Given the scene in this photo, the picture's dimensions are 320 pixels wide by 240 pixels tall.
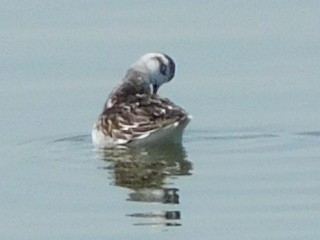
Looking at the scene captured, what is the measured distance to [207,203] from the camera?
10.4 metres

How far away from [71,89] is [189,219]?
4.60 metres

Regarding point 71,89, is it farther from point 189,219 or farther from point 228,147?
point 189,219

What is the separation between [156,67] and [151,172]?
2.53 meters

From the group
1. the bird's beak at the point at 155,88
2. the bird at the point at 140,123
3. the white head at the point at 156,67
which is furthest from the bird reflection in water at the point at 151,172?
the bird's beak at the point at 155,88

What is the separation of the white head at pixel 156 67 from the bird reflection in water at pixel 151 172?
5.24 feet

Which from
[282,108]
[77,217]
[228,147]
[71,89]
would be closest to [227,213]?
[77,217]

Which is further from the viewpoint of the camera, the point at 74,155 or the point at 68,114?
the point at 68,114

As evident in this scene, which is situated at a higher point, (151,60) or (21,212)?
(151,60)

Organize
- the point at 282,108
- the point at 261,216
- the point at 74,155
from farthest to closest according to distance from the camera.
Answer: the point at 282,108, the point at 74,155, the point at 261,216

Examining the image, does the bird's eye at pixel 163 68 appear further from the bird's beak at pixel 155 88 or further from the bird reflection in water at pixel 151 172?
the bird reflection in water at pixel 151 172

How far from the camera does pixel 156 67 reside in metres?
14.1

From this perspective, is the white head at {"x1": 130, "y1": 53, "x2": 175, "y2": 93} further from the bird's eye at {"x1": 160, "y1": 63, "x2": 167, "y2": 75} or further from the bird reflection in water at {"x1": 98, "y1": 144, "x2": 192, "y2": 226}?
the bird reflection in water at {"x1": 98, "y1": 144, "x2": 192, "y2": 226}

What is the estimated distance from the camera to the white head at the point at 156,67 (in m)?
14.1

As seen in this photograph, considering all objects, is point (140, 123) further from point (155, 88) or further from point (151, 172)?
point (155, 88)
